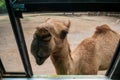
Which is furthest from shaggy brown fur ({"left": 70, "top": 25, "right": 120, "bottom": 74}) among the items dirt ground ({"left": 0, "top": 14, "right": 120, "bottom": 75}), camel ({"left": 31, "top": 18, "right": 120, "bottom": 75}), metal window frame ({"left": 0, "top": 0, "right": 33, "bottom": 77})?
metal window frame ({"left": 0, "top": 0, "right": 33, "bottom": 77})

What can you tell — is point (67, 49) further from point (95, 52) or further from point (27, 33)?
point (95, 52)

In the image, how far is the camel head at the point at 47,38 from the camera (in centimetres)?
171

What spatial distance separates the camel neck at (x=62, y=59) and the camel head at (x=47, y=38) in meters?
0.11

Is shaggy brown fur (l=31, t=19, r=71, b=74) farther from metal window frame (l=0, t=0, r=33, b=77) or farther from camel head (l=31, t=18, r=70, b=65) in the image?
metal window frame (l=0, t=0, r=33, b=77)

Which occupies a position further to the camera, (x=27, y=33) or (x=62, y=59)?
(x=27, y=33)

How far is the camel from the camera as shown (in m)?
1.74

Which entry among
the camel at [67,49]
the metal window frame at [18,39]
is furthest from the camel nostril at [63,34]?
the metal window frame at [18,39]

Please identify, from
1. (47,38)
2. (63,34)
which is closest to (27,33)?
(63,34)

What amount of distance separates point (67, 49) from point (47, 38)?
44 centimetres

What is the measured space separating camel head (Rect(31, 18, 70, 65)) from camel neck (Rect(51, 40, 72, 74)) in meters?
0.11

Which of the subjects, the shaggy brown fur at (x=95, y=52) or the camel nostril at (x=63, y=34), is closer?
the camel nostril at (x=63, y=34)

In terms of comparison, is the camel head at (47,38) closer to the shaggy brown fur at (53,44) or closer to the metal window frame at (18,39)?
the shaggy brown fur at (53,44)

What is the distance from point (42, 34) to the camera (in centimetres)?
169

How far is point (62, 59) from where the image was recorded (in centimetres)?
214
